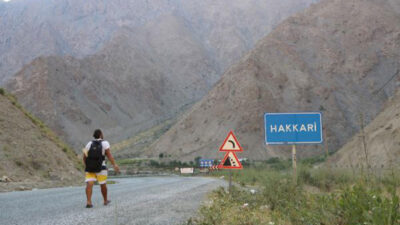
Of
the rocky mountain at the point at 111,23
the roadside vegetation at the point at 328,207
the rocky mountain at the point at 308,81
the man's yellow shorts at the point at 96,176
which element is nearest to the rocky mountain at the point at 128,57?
the rocky mountain at the point at 111,23

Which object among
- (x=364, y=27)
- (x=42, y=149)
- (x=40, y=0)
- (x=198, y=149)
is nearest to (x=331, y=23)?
(x=364, y=27)

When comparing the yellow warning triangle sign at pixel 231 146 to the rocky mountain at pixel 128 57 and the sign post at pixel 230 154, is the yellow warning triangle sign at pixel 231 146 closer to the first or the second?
the sign post at pixel 230 154

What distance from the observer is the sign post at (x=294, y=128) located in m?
13.8

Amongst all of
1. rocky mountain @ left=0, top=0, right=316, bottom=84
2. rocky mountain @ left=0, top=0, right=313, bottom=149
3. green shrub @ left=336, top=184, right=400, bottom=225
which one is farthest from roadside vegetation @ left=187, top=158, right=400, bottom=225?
rocky mountain @ left=0, top=0, right=316, bottom=84

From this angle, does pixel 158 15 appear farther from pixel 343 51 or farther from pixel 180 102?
pixel 343 51

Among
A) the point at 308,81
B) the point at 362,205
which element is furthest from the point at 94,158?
the point at 308,81

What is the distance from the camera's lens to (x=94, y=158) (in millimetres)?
8836

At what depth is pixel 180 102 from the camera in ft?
397

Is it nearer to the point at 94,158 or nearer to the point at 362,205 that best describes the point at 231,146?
the point at 94,158

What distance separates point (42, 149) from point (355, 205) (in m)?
21.7

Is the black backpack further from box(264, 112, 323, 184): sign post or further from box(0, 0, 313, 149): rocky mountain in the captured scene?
box(0, 0, 313, 149): rocky mountain

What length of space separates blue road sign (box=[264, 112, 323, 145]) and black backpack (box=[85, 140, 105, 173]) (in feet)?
22.9

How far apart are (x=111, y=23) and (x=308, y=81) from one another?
9725 cm

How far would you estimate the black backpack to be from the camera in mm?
8812
